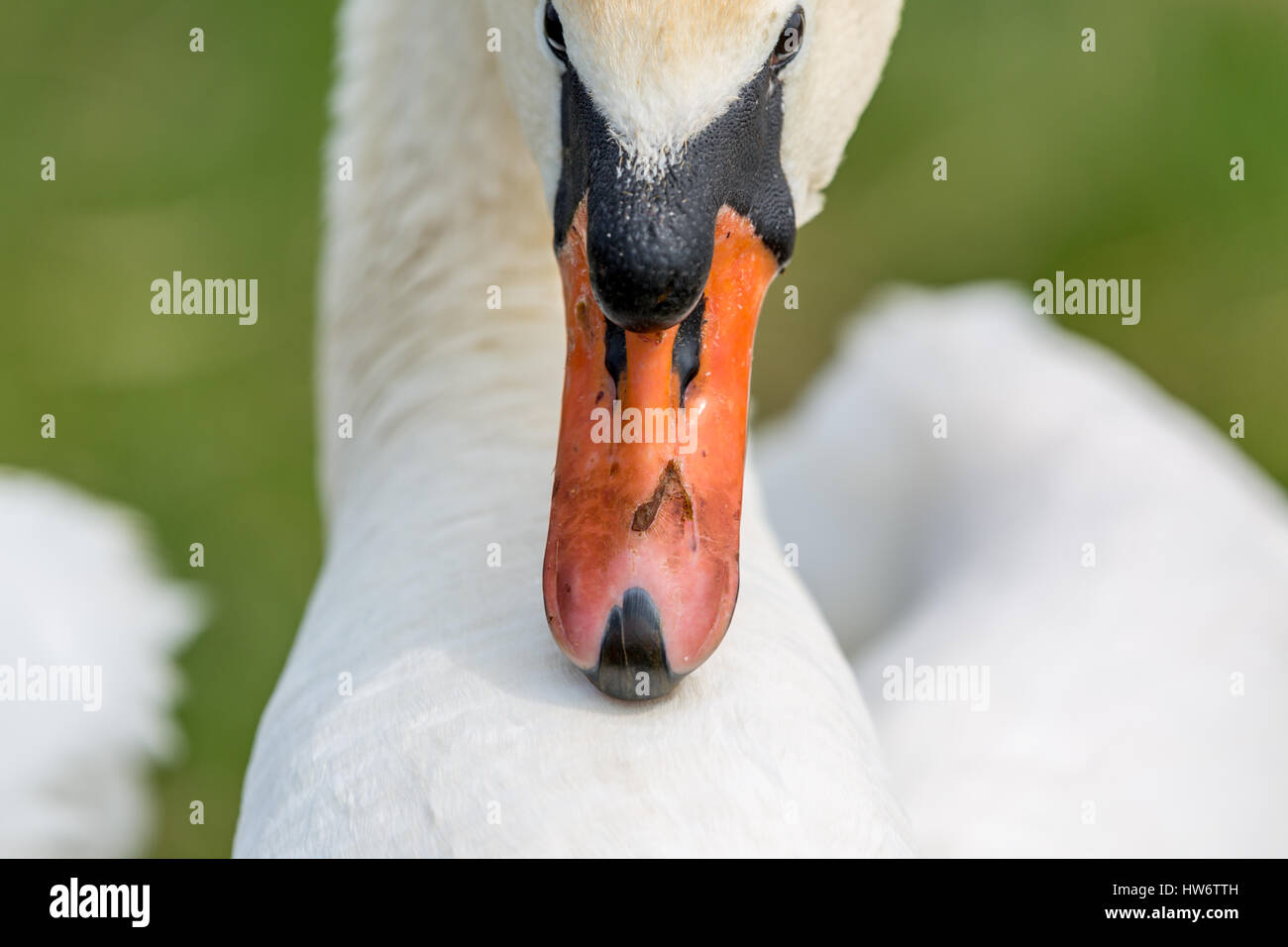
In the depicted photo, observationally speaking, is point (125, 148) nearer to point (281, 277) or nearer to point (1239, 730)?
point (281, 277)

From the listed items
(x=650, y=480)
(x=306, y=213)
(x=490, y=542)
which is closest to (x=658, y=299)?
(x=650, y=480)

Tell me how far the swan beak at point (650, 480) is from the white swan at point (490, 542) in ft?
0.41

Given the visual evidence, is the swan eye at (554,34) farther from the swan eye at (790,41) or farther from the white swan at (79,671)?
the white swan at (79,671)

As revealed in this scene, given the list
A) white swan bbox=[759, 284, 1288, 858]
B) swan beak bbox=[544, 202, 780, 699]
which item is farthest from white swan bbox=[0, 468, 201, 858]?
swan beak bbox=[544, 202, 780, 699]

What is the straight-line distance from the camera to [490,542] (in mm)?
1908

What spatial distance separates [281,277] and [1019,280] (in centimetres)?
243

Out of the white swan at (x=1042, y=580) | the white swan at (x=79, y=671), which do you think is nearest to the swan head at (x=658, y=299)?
the white swan at (x=1042, y=580)

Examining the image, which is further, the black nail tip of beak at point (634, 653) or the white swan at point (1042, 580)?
the white swan at point (1042, 580)

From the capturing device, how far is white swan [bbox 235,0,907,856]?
157cm

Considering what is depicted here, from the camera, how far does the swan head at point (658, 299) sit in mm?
1541

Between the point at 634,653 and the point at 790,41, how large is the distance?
2.32ft

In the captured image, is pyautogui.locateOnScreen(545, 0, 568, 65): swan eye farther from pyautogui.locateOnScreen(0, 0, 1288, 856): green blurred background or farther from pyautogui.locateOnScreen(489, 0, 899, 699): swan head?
pyautogui.locateOnScreen(0, 0, 1288, 856): green blurred background
